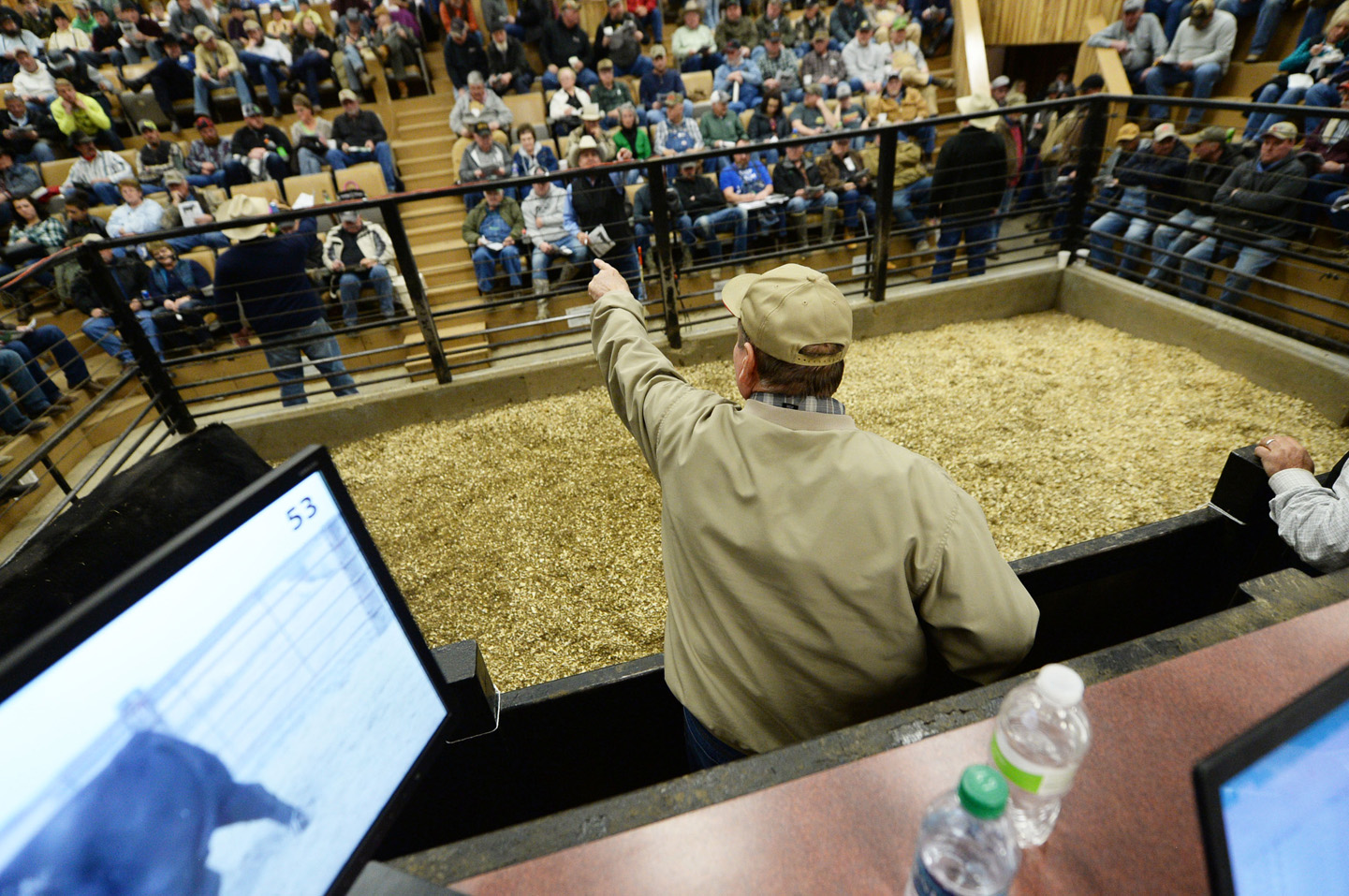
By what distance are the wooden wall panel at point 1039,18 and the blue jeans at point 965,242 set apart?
3817 millimetres

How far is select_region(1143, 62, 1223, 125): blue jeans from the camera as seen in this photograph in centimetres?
586

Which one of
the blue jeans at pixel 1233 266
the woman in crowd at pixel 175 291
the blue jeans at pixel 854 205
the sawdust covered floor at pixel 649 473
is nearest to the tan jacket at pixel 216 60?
the woman in crowd at pixel 175 291

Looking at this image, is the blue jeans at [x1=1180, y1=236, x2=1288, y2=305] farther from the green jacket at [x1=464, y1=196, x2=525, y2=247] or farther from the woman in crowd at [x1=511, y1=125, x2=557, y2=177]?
the woman in crowd at [x1=511, y1=125, x2=557, y2=177]

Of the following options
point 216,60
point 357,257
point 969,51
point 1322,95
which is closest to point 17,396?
point 357,257

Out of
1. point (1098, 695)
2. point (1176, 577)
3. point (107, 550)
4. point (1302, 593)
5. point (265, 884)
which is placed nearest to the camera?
point (265, 884)

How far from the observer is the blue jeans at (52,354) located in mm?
4078

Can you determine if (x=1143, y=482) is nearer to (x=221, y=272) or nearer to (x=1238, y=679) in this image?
(x=1238, y=679)

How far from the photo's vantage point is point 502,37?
7.20 meters

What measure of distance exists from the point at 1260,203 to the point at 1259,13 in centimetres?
373

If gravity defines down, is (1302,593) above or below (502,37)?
below

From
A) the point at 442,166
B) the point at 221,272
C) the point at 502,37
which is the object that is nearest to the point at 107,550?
the point at 221,272

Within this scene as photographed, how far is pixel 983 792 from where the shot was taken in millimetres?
647

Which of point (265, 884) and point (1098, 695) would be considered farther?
point (1098, 695)

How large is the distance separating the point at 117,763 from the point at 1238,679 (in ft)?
4.10
